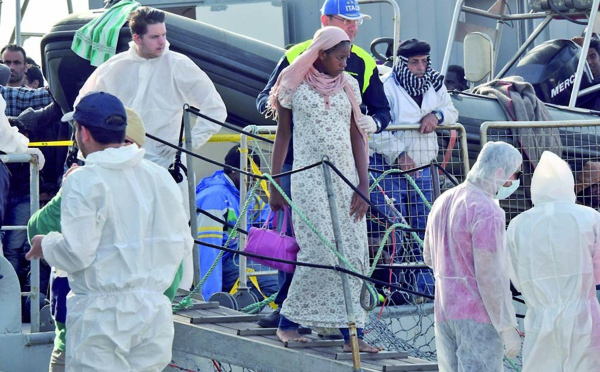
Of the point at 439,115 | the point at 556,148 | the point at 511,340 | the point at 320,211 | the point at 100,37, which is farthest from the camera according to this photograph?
the point at 556,148

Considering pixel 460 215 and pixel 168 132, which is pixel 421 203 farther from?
pixel 460 215

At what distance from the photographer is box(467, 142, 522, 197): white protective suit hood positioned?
604cm

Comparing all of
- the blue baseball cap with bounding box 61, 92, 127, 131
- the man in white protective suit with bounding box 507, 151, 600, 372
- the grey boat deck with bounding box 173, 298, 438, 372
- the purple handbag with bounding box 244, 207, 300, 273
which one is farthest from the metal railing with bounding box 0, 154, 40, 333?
the man in white protective suit with bounding box 507, 151, 600, 372

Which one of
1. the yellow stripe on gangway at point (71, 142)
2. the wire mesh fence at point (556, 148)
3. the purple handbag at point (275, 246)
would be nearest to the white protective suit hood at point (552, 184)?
the purple handbag at point (275, 246)

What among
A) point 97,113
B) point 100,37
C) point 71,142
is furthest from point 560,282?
point 100,37

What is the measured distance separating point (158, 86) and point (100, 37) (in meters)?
1.56

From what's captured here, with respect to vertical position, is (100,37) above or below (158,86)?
above

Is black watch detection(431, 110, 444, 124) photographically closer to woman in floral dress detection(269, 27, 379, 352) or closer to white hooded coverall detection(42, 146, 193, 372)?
woman in floral dress detection(269, 27, 379, 352)

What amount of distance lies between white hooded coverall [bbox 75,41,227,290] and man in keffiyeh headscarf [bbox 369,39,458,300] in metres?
1.26

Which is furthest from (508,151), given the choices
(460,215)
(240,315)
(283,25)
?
(283,25)

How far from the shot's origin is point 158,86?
7.59 meters

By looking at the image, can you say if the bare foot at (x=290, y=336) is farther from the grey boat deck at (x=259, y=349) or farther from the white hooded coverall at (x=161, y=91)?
the white hooded coverall at (x=161, y=91)

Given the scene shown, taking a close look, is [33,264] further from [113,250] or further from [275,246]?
[113,250]

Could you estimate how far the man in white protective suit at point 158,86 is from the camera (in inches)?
296
